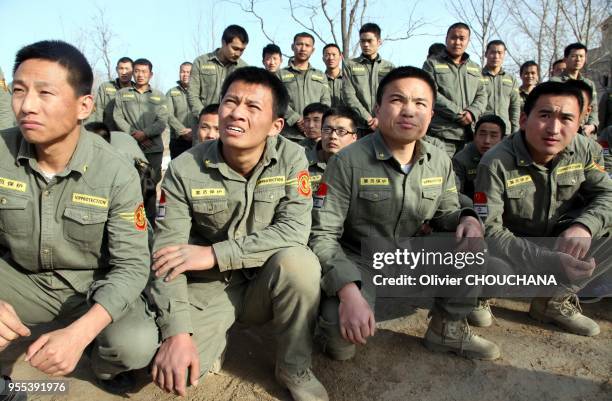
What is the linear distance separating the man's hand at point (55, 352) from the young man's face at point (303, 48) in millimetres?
4525

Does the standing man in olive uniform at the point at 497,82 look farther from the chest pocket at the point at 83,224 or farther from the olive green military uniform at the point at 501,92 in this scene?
the chest pocket at the point at 83,224

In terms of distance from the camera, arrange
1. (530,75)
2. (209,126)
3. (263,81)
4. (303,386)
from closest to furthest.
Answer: (303,386)
(263,81)
(209,126)
(530,75)

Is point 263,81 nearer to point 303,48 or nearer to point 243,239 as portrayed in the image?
point 243,239

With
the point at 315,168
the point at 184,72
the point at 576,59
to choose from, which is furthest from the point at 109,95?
the point at 576,59

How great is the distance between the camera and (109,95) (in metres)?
6.29

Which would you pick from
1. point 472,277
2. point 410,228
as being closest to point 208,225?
point 410,228

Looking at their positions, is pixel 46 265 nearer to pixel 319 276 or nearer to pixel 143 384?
pixel 143 384

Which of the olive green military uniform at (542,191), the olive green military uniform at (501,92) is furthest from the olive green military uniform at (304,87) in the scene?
the olive green military uniform at (542,191)

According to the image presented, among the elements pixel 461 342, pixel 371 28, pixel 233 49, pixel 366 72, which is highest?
pixel 371 28

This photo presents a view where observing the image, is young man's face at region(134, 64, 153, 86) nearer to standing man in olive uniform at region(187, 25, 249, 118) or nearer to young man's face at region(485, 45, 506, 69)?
standing man in olive uniform at region(187, 25, 249, 118)

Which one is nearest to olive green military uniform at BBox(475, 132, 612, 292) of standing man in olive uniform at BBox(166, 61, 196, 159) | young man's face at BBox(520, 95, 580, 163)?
young man's face at BBox(520, 95, 580, 163)

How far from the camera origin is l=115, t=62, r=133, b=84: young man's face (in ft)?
21.1

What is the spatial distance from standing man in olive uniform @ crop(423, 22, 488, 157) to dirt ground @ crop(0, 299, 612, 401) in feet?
9.12

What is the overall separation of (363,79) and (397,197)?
3.17 m
